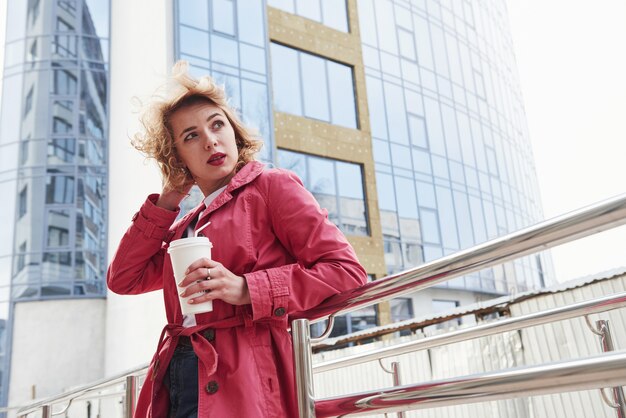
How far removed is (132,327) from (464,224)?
437 inches

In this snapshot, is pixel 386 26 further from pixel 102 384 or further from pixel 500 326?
pixel 500 326

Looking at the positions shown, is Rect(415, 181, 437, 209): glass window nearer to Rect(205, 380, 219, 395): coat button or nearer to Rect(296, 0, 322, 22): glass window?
Rect(296, 0, 322, 22): glass window

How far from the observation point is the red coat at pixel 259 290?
4.81 feet

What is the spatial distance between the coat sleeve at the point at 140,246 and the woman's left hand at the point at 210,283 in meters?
0.53

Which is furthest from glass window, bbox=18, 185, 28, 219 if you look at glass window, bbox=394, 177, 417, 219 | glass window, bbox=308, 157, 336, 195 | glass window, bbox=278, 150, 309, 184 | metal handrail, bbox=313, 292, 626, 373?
metal handrail, bbox=313, 292, 626, 373

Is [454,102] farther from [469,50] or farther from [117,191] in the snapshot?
[117,191]

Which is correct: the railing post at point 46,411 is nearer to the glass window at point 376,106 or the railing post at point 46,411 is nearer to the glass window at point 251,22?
the glass window at point 251,22

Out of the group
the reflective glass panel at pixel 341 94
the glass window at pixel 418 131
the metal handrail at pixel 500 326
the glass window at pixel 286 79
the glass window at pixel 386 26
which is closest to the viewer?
the metal handrail at pixel 500 326

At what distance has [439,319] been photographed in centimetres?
914

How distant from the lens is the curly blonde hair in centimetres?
199

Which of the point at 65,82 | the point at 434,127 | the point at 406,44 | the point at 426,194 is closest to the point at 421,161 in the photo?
the point at 426,194

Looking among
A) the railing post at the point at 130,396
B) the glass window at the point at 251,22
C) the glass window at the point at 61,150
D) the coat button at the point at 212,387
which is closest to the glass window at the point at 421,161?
the glass window at the point at 251,22

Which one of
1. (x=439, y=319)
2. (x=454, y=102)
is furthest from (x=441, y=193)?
(x=439, y=319)

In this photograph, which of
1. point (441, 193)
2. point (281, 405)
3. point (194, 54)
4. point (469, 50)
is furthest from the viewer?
point (469, 50)
